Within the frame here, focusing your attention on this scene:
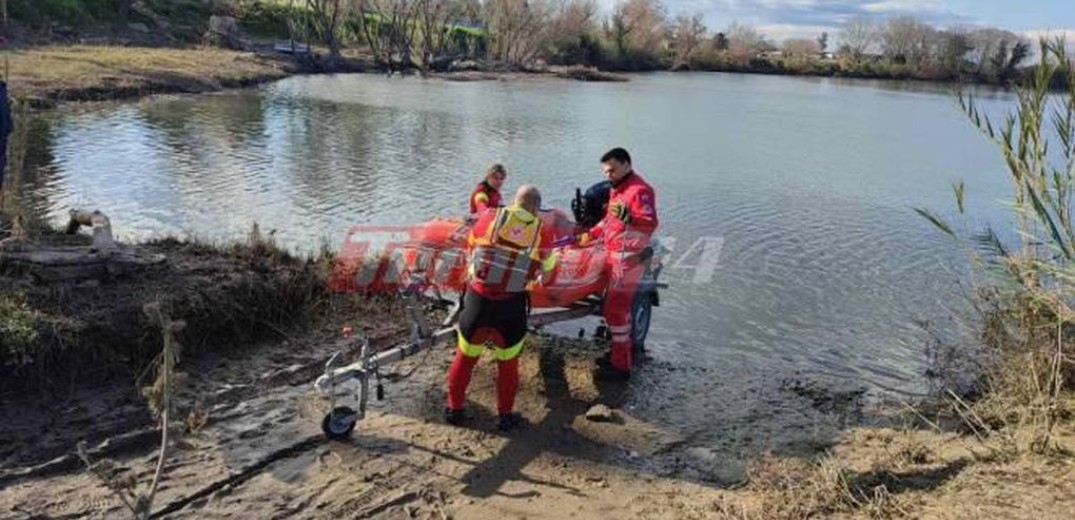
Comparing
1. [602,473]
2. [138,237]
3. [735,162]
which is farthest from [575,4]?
[602,473]

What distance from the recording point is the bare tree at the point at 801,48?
88375mm

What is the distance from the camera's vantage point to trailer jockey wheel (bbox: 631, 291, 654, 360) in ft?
25.6

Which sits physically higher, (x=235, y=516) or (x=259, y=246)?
(x=259, y=246)

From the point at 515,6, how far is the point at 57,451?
64711 millimetres

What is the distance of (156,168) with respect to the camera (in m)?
15.5

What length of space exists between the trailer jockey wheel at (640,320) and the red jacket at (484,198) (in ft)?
5.39

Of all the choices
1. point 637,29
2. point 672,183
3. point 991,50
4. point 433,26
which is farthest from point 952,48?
point 672,183

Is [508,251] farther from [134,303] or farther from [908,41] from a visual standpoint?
[908,41]

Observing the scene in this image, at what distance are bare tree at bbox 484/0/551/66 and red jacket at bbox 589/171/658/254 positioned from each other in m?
58.7

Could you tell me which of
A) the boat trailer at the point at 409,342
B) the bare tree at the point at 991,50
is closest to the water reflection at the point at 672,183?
the boat trailer at the point at 409,342

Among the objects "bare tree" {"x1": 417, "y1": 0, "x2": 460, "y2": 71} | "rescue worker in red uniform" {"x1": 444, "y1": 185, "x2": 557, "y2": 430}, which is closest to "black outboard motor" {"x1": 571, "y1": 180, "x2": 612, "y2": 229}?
"rescue worker in red uniform" {"x1": 444, "y1": 185, "x2": 557, "y2": 430}

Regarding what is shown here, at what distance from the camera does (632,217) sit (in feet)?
23.2

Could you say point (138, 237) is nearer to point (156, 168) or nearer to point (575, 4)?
point (156, 168)

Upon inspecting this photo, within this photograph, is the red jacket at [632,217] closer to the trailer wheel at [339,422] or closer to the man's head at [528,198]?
the man's head at [528,198]
